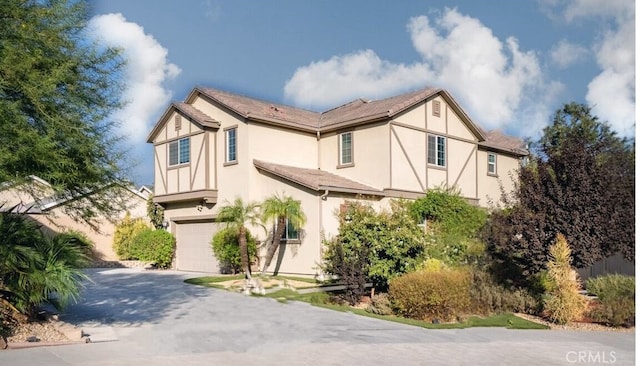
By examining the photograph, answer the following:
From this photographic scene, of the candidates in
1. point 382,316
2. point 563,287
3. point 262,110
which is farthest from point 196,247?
point 563,287

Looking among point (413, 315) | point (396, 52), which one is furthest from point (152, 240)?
point (413, 315)

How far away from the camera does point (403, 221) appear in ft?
52.1

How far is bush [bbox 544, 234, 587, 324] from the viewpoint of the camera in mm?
12945

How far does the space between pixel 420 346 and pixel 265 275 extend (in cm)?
1199

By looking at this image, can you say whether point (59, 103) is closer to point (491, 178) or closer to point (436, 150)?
point (436, 150)

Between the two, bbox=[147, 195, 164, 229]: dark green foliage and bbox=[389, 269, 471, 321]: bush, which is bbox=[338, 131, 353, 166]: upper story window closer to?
bbox=[389, 269, 471, 321]: bush

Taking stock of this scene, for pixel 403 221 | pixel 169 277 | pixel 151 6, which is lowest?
pixel 169 277

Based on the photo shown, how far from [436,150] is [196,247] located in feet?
37.2

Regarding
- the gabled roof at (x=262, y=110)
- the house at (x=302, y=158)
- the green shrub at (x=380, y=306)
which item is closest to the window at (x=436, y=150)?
the house at (x=302, y=158)

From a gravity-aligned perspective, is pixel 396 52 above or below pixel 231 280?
above

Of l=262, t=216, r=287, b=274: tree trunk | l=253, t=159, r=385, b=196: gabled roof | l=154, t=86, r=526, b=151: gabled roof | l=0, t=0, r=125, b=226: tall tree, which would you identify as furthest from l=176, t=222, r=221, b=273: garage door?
l=0, t=0, r=125, b=226: tall tree

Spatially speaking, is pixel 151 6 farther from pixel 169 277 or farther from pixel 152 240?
pixel 152 240

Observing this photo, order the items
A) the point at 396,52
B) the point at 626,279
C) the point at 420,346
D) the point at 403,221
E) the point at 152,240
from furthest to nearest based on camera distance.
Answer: the point at 152,240, the point at 396,52, the point at 403,221, the point at 626,279, the point at 420,346

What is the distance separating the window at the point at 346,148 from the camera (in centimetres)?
2481
